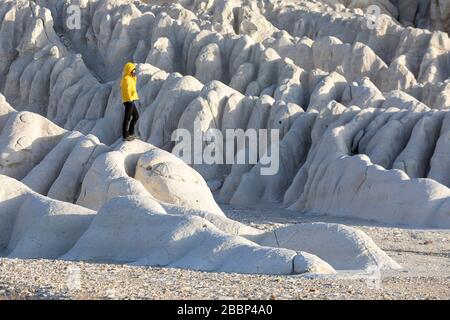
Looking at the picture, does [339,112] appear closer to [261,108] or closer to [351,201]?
[261,108]

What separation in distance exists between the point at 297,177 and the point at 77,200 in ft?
30.9

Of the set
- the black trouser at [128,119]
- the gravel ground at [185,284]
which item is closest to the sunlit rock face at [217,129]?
the black trouser at [128,119]

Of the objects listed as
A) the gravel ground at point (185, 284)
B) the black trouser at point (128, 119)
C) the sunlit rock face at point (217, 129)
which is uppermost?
the gravel ground at point (185, 284)

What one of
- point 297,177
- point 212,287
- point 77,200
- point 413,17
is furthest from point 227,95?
point 413,17

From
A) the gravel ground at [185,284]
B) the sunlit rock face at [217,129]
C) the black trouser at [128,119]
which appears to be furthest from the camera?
the black trouser at [128,119]

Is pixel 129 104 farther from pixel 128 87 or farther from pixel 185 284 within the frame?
pixel 185 284

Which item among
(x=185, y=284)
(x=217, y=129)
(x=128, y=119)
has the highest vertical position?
(x=185, y=284)

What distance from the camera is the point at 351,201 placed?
22.9 m

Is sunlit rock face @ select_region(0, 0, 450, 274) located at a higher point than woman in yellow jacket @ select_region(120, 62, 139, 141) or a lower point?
lower

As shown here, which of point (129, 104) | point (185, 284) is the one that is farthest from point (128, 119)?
point (185, 284)

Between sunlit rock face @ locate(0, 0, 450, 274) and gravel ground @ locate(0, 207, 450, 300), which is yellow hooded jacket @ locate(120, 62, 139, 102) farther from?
gravel ground @ locate(0, 207, 450, 300)

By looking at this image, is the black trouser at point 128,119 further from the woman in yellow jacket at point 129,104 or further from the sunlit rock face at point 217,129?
the sunlit rock face at point 217,129

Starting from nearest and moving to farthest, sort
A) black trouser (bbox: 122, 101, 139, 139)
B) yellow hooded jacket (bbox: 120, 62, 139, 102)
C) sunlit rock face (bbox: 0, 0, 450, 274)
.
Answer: sunlit rock face (bbox: 0, 0, 450, 274)
black trouser (bbox: 122, 101, 139, 139)
yellow hooded jacket (bbox: 120, 62, 139, 102)

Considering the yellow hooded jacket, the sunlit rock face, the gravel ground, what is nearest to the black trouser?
the yellow hooded jacket
